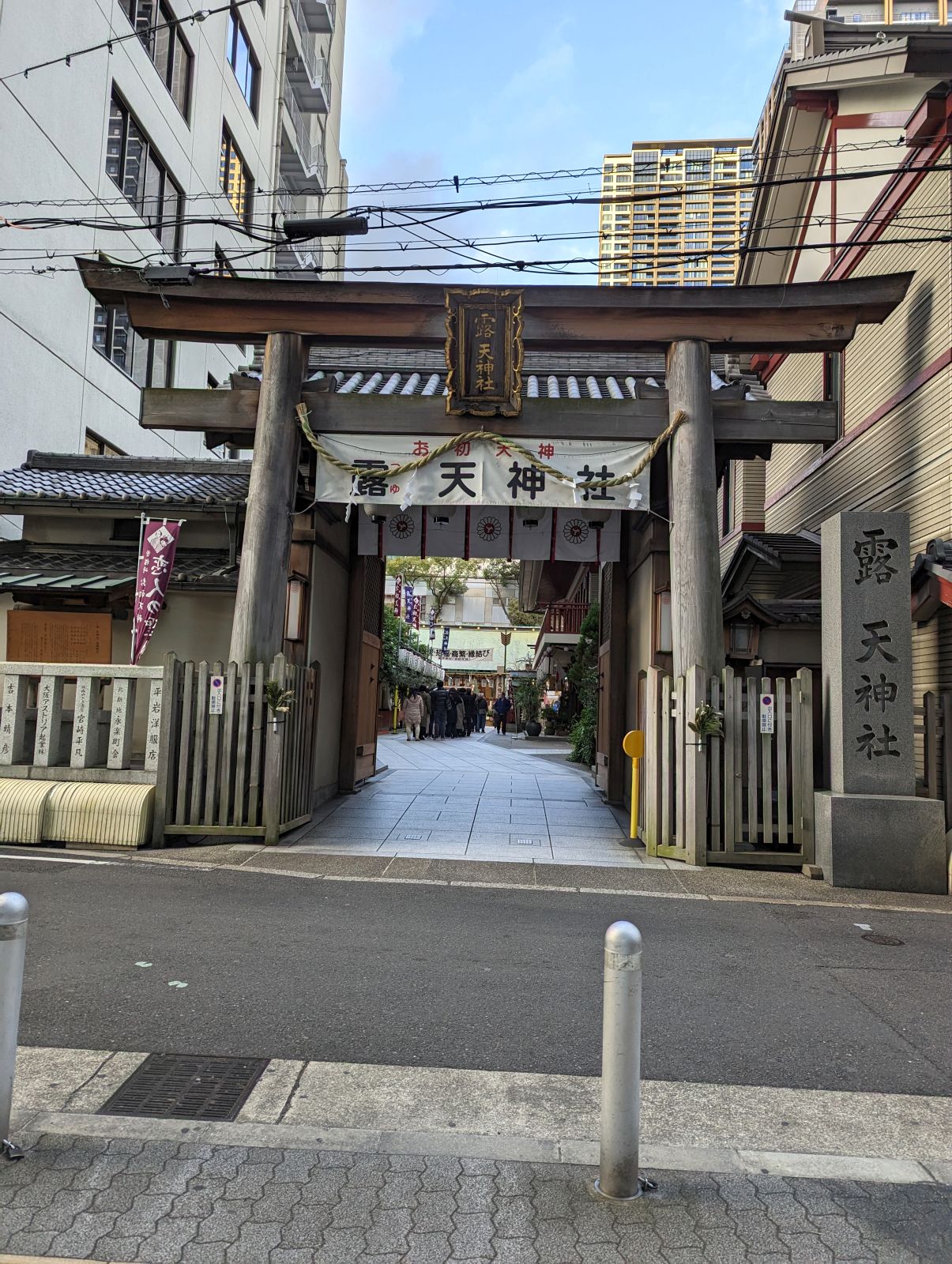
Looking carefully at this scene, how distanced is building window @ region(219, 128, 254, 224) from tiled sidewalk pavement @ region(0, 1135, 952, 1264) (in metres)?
27.5

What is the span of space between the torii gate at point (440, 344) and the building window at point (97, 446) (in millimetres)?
8829

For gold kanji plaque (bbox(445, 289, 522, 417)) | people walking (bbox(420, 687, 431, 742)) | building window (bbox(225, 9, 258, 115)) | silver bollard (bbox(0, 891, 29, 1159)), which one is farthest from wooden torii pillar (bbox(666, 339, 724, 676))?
people walking (bbox(420, 687, 431, 742))

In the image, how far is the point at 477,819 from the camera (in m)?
11.9

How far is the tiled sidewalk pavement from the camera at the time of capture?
2729mm

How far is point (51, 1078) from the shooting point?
383 cm

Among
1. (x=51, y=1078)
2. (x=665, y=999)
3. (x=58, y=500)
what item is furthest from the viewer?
(x=58, y=500)

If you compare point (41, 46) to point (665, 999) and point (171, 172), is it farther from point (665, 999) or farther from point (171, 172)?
point (665, 999)

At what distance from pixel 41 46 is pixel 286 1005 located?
1852 centimetres

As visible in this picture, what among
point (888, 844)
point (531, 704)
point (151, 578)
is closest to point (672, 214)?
point (151, 578)

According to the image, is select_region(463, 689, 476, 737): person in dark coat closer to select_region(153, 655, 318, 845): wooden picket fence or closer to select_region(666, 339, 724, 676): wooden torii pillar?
select_region(666, 339, 724, 676): wooden torii pillar

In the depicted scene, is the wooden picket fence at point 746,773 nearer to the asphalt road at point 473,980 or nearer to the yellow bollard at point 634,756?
the yellow bollard at point 634,756

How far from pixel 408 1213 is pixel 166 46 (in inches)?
1039

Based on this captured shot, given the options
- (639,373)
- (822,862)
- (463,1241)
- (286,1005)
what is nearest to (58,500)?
(639,373)

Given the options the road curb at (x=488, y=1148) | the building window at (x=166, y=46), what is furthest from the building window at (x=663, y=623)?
the building window at (x=166, y=46)
